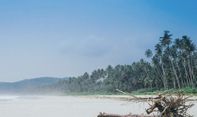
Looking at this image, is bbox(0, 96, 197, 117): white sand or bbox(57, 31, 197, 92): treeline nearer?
bbox(0, 96, 197, 117): white sand

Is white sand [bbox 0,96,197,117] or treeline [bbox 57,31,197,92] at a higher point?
treeline [bbox 57,31,197,92]

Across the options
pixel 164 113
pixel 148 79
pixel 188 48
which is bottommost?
pixel 164 113

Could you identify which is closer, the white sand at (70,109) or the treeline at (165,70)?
the white sand at (70,109)

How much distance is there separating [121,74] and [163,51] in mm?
30069

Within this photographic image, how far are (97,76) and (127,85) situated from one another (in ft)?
203

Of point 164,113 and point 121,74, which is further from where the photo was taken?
point 121,74

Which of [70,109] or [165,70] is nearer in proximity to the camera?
[70,109]

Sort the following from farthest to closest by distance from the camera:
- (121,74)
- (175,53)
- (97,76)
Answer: (97,76) < (121,74) < (175,53)

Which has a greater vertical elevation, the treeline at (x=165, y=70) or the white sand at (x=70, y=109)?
the treeline at (x=165, y=70)

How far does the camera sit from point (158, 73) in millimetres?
103000

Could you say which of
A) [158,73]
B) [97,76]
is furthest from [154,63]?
[97,76]

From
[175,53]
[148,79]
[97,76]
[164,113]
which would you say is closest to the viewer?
[164,113]

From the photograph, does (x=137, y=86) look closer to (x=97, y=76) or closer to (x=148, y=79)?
(x=148, y=79)

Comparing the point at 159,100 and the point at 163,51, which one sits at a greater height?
the point at 163,51
